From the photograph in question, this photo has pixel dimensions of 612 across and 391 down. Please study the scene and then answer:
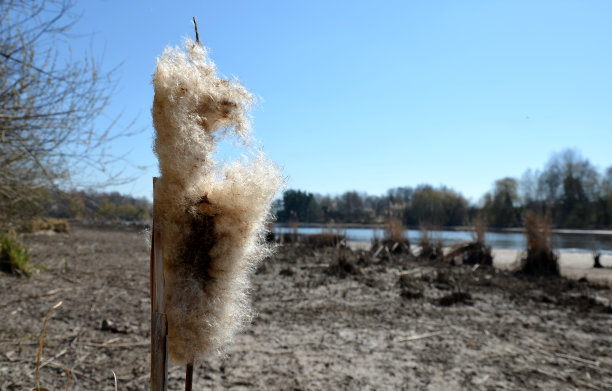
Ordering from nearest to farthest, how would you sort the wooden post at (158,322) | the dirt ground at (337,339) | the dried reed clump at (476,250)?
the wooden post at (158,322), the dirt ground at (337,339), the dried reed clump at (476,250)

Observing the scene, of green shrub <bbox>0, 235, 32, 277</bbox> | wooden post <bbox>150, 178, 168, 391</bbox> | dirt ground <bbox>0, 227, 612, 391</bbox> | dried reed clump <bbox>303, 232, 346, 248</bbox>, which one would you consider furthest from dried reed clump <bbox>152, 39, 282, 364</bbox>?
dried reed clump <bbox>303, 232, 346, 248</bbox>

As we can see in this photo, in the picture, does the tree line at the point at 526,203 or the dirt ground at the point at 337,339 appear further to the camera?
the tree line at the point at 526,203

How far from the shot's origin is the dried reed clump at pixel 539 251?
35.1 ft

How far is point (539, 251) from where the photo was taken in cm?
1084

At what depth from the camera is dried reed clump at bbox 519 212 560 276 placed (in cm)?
1069

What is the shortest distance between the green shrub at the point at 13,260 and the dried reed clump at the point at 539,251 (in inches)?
459

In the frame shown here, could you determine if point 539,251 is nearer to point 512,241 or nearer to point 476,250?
point 476,250

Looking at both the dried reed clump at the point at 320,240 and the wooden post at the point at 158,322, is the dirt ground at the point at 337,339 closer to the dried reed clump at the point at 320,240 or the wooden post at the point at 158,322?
the wooden post at the point at 158,322

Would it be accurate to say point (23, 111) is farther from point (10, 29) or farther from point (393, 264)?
point (393, 264)

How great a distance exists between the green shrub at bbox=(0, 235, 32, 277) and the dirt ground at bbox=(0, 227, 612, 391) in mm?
249

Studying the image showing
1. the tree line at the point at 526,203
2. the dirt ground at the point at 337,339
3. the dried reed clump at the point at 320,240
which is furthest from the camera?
the tree line at the point at 526,203

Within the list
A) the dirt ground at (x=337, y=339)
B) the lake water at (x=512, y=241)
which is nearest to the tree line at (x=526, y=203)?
the lake water at (x=512, y=241)

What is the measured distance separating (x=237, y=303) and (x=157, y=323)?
242 mm

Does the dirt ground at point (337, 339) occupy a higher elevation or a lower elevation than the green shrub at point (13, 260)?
lower
